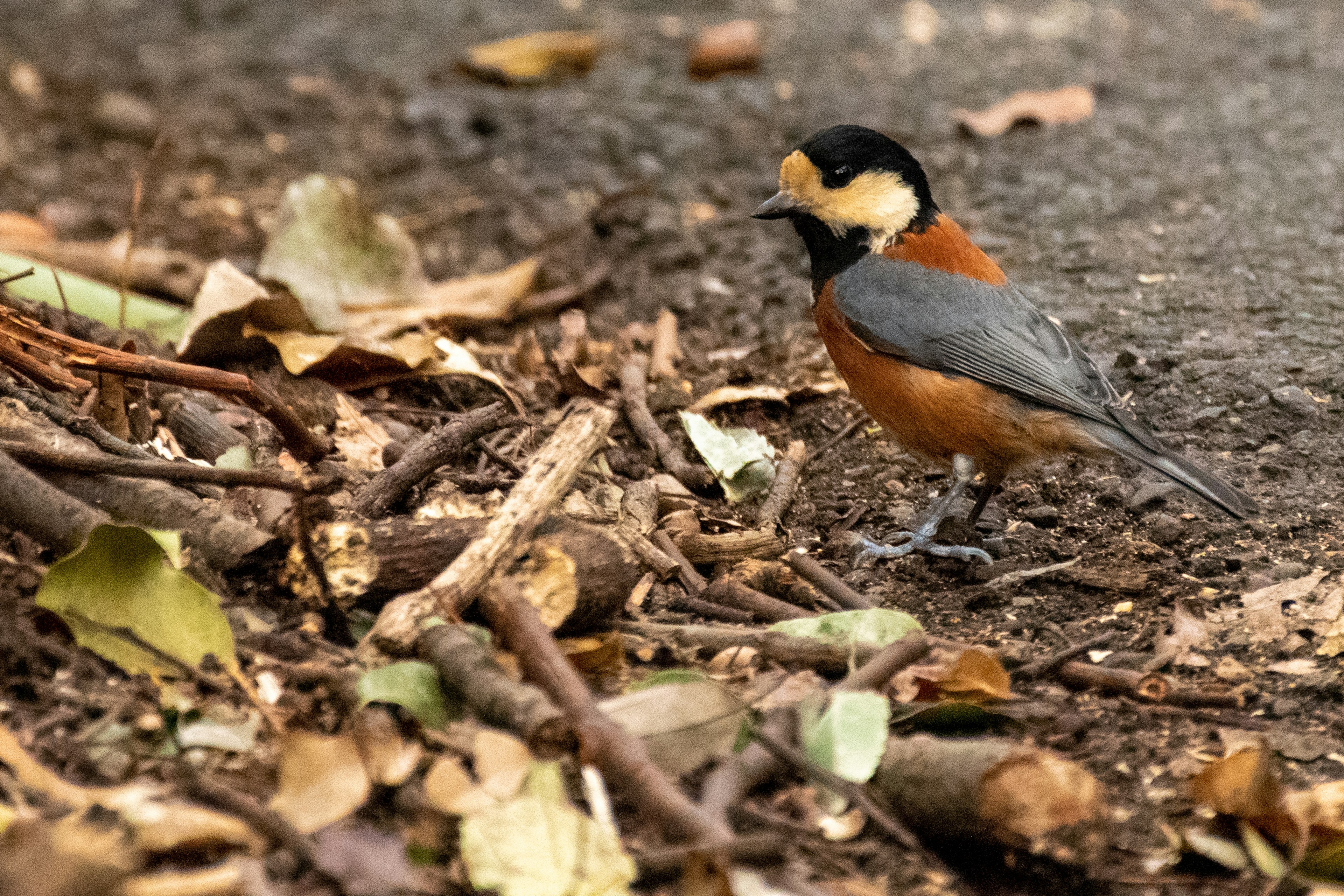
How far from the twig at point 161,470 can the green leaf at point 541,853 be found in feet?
2.63

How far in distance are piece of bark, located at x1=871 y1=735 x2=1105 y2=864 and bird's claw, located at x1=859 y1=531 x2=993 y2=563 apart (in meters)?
1.26

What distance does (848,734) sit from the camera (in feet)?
7.04

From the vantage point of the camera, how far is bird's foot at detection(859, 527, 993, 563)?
10.9ft

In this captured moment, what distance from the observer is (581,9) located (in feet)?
24.4

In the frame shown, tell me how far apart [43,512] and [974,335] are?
2356mm

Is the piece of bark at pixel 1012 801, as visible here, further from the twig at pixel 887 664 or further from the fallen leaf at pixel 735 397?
the fallen leaf at pixel 735 397

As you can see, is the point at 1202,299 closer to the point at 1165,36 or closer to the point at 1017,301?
the point at 1017,301

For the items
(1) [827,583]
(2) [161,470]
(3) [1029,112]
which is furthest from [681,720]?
(3) [1029,112]

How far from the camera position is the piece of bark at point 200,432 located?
3.09m

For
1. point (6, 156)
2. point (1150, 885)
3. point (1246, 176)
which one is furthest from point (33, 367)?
point (1246, 176)

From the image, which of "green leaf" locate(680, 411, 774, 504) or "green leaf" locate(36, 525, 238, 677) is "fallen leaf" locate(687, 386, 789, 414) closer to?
"green leaf" locate(680, 411, 774, 504)

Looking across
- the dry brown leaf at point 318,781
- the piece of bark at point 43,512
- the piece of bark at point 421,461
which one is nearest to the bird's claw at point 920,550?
the piece of bark at point 421,461

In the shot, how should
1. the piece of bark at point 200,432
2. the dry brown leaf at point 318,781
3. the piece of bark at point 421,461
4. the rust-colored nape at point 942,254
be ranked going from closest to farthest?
1. the dry brown leaf at point 318,781
2. the piece of bark at point 421,461
3. the piece of bark at point 200,432
4. the rust-colored nape at point 942,254

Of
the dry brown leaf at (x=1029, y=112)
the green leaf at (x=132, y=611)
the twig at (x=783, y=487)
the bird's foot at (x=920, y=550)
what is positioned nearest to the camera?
the green leaf at (x=132, y=611)
